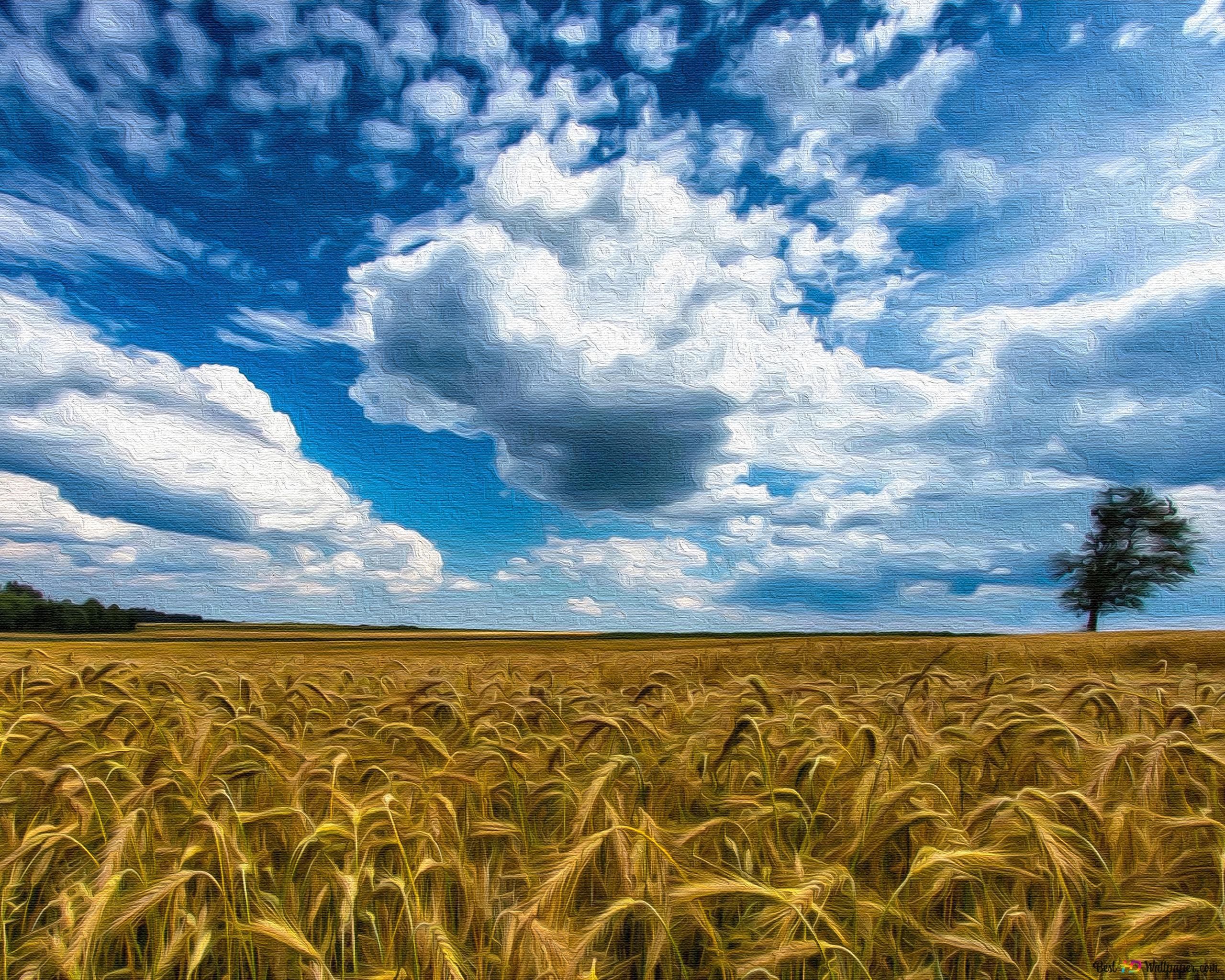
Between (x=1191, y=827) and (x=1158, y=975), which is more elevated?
(x=1191, y=827)

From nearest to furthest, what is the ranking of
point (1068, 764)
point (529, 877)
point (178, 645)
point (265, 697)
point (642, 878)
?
1. point (642, 878)
2. point (529, 877)
3. point (1068, 764)
4. point (265, 697)
5. point (178, 645)

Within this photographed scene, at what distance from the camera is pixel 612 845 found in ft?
7.40

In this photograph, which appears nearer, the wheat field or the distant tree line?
the wheat field

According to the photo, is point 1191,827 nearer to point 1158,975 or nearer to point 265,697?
point 1158,975

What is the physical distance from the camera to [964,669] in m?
15.4

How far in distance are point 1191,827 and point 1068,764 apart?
1312 mm

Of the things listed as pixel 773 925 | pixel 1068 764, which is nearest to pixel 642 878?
pixel 773 925

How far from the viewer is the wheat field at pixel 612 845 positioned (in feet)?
6.55

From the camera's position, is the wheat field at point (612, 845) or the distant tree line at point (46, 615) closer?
the wheat field at point (612, 845)

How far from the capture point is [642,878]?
219 centimetres

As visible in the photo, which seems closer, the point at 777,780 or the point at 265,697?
the point at 777,780

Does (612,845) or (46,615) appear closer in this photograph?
(612,845)

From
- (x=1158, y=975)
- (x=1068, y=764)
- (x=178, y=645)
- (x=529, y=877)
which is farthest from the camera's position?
(x=178, y=645)

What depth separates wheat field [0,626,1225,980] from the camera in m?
2.00
